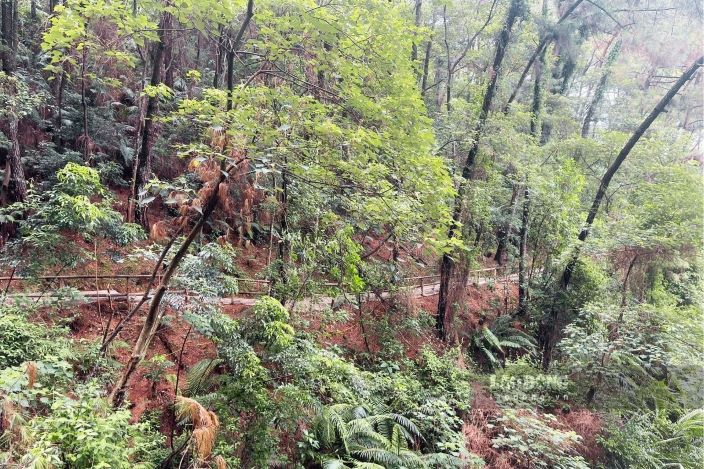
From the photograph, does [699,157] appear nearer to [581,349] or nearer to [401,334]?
[581,349]

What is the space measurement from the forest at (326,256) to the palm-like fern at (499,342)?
9cm

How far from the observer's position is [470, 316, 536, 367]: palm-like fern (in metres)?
12.7

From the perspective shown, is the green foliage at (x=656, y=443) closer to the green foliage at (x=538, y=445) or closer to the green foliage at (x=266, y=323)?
the green foliage at (x=538, y=445)

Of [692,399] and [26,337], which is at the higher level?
[26,337]

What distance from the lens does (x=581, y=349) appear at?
9055 mm

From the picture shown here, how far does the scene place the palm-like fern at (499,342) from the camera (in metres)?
12.7

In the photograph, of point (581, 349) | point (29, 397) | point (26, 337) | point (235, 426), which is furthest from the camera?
point (581, 349)

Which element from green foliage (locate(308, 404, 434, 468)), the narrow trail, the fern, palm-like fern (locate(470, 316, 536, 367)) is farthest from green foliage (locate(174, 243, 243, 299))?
palm-like fern (locate(470, 316, 536, 367))

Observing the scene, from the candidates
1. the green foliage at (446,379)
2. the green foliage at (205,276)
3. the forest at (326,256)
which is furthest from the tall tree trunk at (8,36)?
the green foliage at (446,379)

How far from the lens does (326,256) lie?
342 inches

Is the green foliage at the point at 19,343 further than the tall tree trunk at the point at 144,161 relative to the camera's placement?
No

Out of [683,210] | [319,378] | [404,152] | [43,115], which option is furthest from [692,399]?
[43,115]

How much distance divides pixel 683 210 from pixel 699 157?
10.9 metres

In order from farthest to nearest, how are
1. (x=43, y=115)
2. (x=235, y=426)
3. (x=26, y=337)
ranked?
(x=43, y=115) → (x=235, y=426) → (x=26, y=337)
